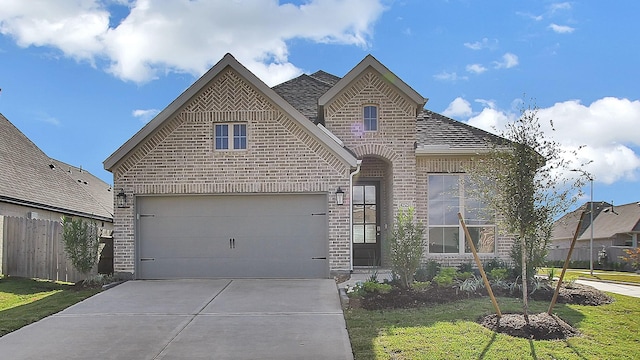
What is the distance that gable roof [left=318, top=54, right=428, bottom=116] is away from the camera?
48.0 feet

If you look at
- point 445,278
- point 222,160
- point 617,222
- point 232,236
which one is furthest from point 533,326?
point 617,222

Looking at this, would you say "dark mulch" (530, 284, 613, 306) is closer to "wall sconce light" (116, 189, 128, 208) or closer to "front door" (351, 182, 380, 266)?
"front door" (351, 182, 380, 266)

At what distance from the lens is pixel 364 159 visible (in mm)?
16094

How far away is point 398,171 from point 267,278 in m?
4.43

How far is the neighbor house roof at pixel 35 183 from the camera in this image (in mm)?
19125

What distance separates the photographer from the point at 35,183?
819 inches

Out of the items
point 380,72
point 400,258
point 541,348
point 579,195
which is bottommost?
point 541,348

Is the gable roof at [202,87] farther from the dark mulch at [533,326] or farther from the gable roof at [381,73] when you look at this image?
the dark mulch at [533,326]

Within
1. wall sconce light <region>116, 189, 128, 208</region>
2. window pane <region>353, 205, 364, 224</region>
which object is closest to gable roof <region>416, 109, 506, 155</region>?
window pane <region>353, 205, 364, 224</region>

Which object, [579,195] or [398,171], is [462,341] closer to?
[579,195]

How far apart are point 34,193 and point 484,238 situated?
15712mm

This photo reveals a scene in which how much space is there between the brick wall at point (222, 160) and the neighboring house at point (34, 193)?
93.0 inches

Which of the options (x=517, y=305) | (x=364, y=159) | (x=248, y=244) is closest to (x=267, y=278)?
(x=248, y=244)

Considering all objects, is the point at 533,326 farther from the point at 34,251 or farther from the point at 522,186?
the point at 34,251
